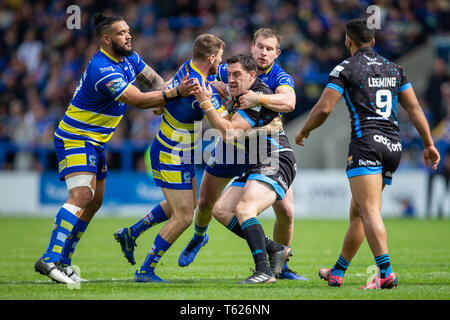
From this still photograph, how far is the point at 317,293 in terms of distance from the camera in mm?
6086

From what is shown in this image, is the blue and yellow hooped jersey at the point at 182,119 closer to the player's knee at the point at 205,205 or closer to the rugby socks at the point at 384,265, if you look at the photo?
the player's knee at the point at 205,205

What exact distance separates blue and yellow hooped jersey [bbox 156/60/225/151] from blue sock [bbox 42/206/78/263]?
129 centimetres

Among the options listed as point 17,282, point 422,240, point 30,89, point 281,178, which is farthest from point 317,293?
point 30,89

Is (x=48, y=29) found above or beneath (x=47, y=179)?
above

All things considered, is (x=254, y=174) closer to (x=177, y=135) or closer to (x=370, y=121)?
(x=177, y=135)

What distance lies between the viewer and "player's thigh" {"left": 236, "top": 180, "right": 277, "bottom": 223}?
22.2 ft

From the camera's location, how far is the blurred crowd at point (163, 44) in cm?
2034

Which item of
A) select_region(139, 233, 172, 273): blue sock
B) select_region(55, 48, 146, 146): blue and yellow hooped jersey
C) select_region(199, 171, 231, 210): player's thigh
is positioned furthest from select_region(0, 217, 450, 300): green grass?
select_region(55, 48, 146, 146): blue and yellow hooped jersey

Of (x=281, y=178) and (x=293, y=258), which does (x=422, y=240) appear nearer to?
(x=293, y=258)

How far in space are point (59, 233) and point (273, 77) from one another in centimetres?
288

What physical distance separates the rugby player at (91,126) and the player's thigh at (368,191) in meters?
2.01

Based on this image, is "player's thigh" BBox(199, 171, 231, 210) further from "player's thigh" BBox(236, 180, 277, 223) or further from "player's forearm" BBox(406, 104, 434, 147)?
"player's forearm" BBox(406, 104, 434, 147)

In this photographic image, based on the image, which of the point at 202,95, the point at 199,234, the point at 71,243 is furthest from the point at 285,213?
the point at 71,243

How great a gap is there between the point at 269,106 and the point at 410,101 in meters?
1.40
